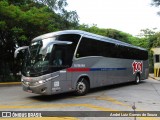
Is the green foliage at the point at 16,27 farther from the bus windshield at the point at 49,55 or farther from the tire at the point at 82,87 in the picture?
the tire at the point at 82,87

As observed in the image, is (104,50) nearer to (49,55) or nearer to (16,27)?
(49,55)

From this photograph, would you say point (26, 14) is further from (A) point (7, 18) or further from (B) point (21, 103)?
(B) point (21, 103)

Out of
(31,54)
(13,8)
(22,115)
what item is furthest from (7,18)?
(22,115)

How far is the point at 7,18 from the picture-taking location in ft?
64.1

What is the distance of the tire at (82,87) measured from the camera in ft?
44.2

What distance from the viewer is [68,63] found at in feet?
41.8

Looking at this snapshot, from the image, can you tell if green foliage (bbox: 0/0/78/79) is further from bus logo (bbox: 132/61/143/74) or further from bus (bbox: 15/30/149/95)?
bus logo (bbox: 132/61/143/74)

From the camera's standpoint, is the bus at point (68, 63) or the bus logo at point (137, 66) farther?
the bus logo at point (137, 66)

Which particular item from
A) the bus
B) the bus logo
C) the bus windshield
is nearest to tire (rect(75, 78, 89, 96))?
the bus

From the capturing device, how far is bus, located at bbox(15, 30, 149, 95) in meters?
11.7

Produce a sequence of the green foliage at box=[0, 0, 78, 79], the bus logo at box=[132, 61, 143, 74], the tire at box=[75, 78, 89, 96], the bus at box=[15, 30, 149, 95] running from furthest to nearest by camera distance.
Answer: the bus logo at box=[132, 61, 143, 74] < the green foliage at box=[0, 0, 78, 79] < the tire at box=[75, 78, 89, 96] < the bus at box=[15, 30, 149, 95]

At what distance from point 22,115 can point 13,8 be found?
1271 cm

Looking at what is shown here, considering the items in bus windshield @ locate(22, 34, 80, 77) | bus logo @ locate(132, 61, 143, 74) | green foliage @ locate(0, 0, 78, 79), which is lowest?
bus logo @ locate(132, 61, 143, 74)

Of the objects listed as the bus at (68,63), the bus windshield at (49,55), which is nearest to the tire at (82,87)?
the bus at (68,63)
